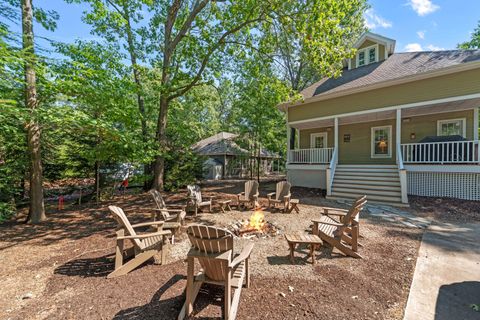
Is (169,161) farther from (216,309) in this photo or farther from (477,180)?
(477,180)

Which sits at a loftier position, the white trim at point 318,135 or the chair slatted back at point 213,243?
the white trim at point 318,135

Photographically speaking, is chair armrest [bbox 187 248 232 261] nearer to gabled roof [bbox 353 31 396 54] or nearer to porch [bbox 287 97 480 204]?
porch [bbox 287 97 480 204]

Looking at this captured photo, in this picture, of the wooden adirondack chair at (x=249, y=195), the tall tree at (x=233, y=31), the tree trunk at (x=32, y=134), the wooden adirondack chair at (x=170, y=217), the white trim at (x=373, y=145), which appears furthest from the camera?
the white trim at (x=373, y=145)

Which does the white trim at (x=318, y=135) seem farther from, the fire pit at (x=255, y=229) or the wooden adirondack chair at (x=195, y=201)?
the fire pit at (x=255, y=229)

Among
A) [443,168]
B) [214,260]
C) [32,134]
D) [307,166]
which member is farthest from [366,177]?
[32,134]

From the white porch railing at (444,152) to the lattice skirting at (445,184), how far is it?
0.58 meters

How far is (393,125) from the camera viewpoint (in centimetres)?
1131

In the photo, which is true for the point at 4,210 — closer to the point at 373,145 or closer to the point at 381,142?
the point at 373,145

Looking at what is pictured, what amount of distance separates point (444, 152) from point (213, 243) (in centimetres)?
1098

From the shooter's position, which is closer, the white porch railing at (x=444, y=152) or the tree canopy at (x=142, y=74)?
the tree canopy at (x=142, y=74)

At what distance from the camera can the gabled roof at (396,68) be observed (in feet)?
29.8

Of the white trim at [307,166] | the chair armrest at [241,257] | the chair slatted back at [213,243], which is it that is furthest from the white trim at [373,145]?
the chair slatted back at [213,243]

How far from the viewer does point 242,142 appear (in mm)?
15898

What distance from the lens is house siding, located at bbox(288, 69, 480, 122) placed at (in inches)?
325
